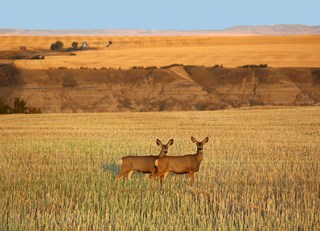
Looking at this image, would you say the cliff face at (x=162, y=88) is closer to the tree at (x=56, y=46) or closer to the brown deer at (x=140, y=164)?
the brown deer at (x=140, y=164)

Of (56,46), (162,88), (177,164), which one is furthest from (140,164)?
(56,46)

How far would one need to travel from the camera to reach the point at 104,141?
19531mm

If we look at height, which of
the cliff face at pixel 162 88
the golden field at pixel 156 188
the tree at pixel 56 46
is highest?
the tree at pixel 56 46

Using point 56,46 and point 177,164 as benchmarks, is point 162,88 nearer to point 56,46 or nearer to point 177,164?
point 177,164

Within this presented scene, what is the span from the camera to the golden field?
8.20 meters

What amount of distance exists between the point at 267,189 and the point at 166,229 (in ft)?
11.6

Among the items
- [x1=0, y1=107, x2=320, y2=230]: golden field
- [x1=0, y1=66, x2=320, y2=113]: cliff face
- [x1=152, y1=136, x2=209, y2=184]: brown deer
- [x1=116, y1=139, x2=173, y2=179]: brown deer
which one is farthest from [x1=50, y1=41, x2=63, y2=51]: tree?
[x1=152, y1=136, x2=209, y2=184]: brown deer

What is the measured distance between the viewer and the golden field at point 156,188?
8.20m

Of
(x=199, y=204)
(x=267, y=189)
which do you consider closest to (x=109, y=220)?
(x=199, y=204)

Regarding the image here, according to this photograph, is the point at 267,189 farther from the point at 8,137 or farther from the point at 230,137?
the point at 8,137

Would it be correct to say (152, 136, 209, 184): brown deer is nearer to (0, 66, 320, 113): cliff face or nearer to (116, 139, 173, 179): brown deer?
(116, 139, 173, 179): brown deer

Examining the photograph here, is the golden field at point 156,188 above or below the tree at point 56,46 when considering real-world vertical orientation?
below

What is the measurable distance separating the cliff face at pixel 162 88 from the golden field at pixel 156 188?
36.0 metres

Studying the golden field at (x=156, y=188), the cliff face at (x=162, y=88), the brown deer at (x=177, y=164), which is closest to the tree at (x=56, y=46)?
the cliff face at (x=162, y=88)
